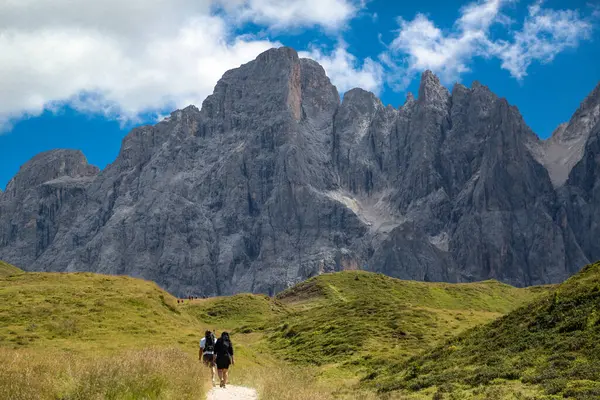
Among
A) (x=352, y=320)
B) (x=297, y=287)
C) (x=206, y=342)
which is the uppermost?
(x=297, y=287)

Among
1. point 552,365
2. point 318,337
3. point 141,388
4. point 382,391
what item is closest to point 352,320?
point 318,337

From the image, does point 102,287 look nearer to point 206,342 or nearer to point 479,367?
point 206,342

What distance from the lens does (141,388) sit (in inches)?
942

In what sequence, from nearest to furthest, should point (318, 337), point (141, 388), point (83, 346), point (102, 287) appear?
1. point (141, 388)
2. point (83, 346)
3. point (102, 287)
4. point (318, 337)

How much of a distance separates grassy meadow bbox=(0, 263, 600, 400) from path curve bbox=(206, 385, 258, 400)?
608 mm

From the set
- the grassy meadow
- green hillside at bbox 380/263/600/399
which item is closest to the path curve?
the grassy meadow

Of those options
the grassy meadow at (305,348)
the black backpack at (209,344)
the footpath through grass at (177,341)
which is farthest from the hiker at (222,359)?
the black backpack at (209,344)

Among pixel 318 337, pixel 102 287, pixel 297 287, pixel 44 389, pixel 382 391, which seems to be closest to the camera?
pixel 44 389

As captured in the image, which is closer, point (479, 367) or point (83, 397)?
point (83, 397)

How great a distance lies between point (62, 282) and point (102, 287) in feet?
18.5

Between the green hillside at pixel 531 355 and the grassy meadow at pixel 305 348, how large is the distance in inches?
4.5

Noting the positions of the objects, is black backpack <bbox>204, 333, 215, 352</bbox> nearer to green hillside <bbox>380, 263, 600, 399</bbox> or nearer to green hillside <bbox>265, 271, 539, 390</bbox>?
green hillside <bbox>380, 263, 600, 399</bbox>

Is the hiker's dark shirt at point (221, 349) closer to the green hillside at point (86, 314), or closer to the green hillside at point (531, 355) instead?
the green hillside at point (531, 355)

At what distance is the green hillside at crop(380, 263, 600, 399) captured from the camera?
107 ft
